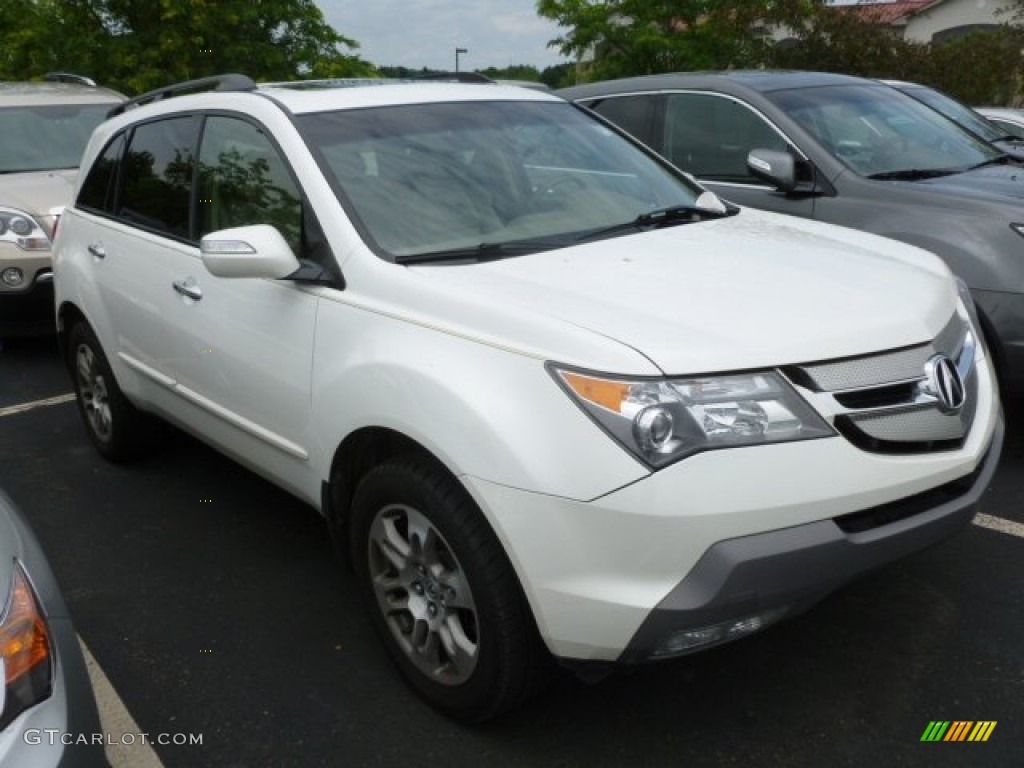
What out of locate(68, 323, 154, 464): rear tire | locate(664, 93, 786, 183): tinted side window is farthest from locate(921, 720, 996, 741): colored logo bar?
locate(68, 323, 154, 464): rear tire

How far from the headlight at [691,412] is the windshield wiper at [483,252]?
28.3 inches

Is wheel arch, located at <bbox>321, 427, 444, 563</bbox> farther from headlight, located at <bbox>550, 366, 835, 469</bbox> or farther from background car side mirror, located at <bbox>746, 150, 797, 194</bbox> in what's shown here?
background car side mirror, located at <bbox>746, 150, 797, 194</bbox>

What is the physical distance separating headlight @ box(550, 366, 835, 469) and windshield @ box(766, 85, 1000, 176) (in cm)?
304

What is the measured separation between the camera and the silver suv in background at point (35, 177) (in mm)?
6621

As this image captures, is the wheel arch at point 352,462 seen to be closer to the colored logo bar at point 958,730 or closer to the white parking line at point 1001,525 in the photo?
the colored logo bar at point 958,730

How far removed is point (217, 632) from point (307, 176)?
150 cm

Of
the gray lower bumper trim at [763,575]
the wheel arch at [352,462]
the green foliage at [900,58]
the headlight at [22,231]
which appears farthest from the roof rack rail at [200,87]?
the green foliage at [900,58]

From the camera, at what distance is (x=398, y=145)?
3.27 metres

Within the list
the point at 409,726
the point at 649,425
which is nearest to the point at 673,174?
the point at 649,425

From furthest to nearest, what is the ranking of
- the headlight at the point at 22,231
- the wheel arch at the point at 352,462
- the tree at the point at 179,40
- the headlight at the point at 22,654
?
the tree at the point at 179,40 → the headlight at the point at 22,231 → the wheel arch at the point at 352,462 → the headlight at the point at 22,654

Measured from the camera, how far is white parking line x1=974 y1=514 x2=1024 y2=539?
3691 mm

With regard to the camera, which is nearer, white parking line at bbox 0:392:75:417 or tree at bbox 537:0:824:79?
white parking line at bbox 0:392:75:417

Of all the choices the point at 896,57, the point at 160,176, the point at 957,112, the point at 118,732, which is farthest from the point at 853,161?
the point at 896,57

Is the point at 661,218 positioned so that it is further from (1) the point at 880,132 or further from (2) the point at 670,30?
(2) the point at 670,30
